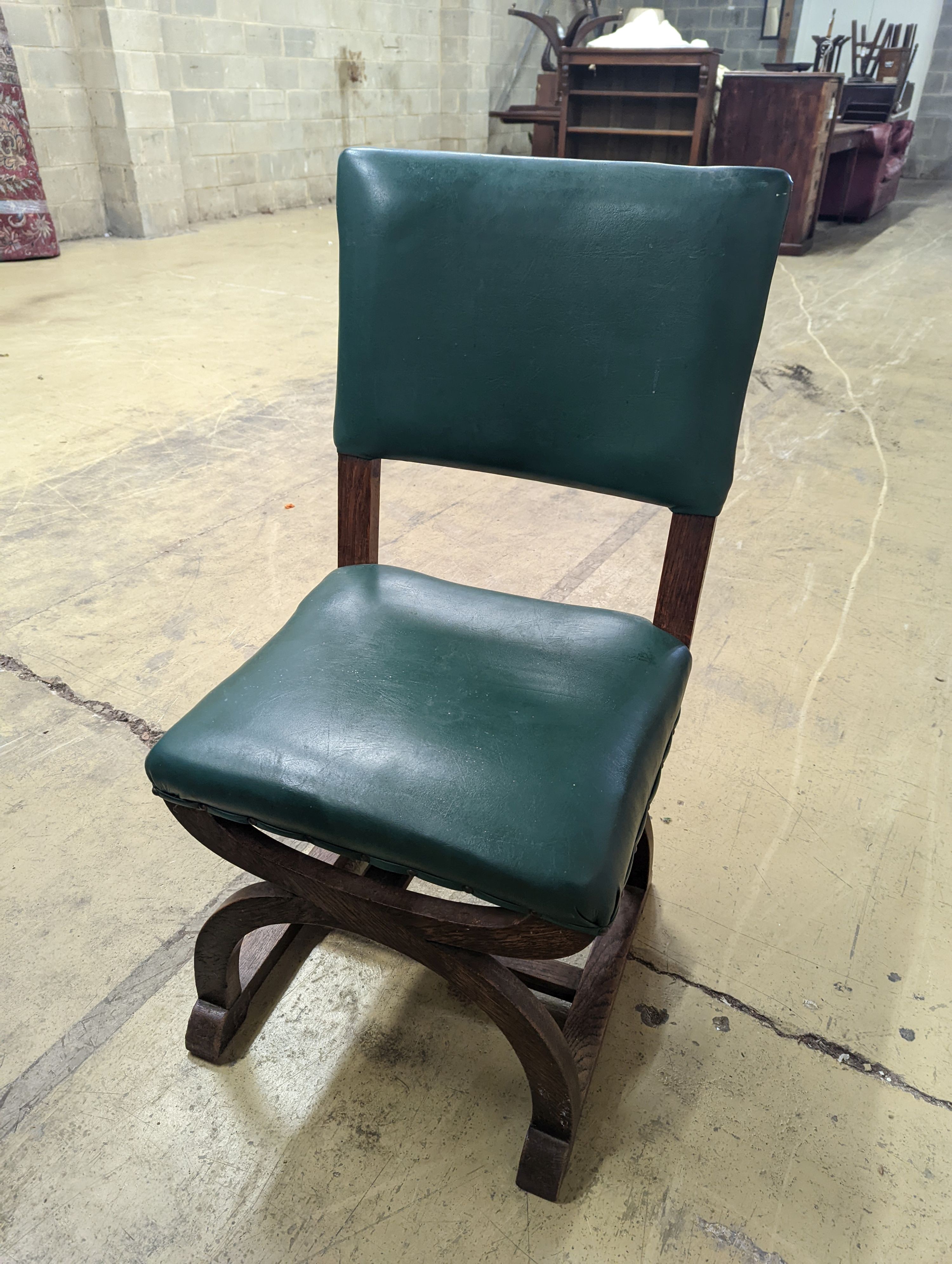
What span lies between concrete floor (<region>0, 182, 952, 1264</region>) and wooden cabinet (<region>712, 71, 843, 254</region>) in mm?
3340

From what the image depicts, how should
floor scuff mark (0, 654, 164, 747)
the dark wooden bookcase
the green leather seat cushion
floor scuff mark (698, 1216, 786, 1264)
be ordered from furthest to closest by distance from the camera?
the dark wooden bookcase, floor scuff mark (0, 654, 164, 747), floor scuff mark (698, 1216, 786, 1264), the green leather seat cushion

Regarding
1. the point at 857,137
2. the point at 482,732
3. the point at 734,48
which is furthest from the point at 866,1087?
the point at 734,48

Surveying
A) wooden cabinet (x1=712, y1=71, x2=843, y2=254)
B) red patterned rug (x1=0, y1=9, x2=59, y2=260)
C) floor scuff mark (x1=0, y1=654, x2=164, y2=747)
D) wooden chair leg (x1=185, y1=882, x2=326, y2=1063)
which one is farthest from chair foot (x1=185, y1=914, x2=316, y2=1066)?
wooden cabinet (x1=712, y1=71, x2=843, y2=254)

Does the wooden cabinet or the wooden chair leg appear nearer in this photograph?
the wooden chair leg

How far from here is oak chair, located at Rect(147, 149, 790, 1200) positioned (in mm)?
718

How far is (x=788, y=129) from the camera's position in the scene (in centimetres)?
502

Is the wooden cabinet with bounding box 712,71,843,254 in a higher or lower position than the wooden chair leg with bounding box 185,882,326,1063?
higher

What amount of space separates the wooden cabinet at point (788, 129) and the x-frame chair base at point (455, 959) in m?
5.02

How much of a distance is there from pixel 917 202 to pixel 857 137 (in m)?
1.78

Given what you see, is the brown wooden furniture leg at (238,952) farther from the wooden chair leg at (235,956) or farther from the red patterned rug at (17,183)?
the red patterned rug at (17,183)

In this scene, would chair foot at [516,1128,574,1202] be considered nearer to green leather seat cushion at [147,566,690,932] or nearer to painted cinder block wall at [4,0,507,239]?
green leather seat cushion at [147,566,690,932]

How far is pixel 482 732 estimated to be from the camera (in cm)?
77

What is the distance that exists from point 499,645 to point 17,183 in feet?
15.2

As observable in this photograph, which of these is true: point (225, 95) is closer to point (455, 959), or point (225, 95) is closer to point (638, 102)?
point (638, 102)
